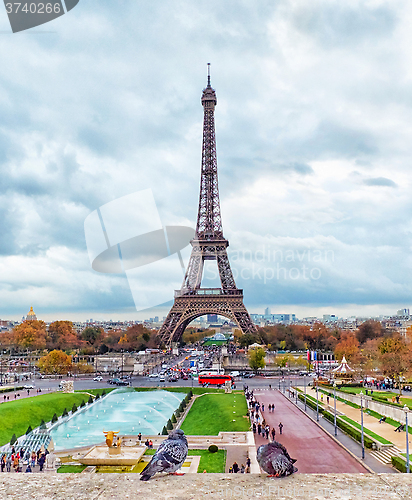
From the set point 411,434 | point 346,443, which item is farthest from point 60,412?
point 411,434

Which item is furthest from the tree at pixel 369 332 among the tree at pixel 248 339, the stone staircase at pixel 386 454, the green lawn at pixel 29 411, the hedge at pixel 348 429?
the stone staircase at pixel 386 454

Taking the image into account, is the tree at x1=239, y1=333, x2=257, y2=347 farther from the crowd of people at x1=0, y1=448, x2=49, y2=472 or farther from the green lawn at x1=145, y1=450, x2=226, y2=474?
the crowd of people at x1=0, y1=448, x2=49, y2=472

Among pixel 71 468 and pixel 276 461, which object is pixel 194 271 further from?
pixel 276 461

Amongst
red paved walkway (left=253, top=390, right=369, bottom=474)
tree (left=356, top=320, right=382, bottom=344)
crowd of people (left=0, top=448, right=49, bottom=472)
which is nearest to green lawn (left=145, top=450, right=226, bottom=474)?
red paved walkway (left=253, top=390, right=369, bottom=474)

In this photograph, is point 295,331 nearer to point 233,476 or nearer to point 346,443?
point 346,443

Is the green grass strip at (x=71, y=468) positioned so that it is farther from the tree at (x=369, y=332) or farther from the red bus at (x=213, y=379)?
the tree at (x=369, y=332)
